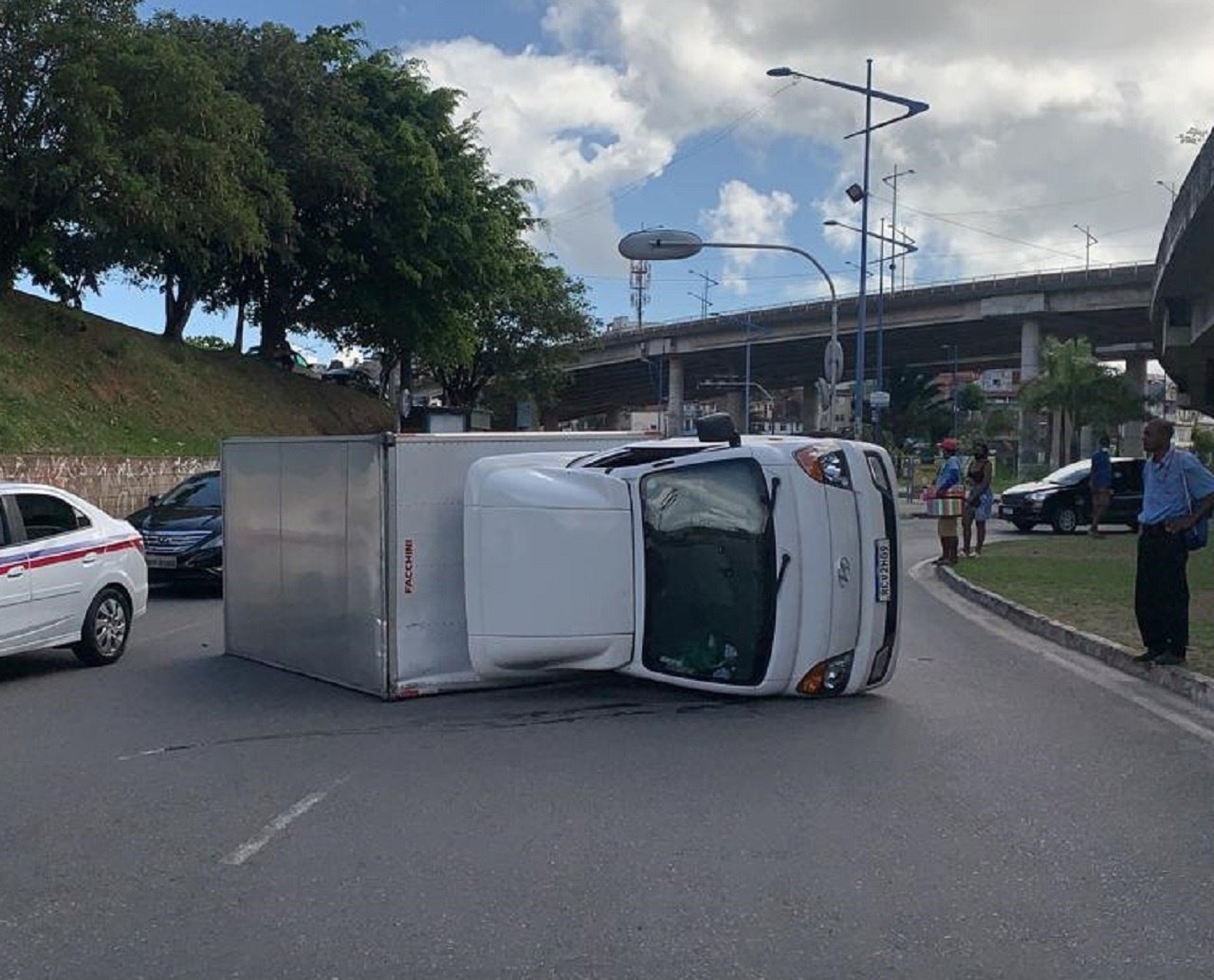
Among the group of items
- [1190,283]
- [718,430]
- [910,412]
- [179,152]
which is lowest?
[718,430]

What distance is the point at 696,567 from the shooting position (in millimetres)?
9039

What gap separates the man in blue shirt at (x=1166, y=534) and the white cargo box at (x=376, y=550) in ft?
12.4

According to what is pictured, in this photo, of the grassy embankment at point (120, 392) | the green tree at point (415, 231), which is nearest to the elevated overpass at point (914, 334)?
the green tree at point (415, 231)

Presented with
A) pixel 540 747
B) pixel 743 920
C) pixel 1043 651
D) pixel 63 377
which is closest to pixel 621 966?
pixel 743 920

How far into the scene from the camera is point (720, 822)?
655 centimetres

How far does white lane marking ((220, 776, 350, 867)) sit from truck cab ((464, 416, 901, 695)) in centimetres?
203

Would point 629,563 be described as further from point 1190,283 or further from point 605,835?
point 1190,283

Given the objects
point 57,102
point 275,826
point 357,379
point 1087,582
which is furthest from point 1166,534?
point 357,379

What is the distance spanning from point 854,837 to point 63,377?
1111 inches

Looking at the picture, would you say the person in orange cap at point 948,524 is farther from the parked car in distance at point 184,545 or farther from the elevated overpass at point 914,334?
the elevated overpass at point 914,334

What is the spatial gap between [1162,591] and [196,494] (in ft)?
39.9

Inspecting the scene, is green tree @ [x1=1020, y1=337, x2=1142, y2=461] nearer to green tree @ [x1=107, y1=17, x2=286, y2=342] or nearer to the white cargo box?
green tree @ [x1=107, y1=17, x2=286, y2=342]

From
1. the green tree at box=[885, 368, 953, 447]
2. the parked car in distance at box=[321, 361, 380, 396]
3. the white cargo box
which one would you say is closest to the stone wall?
the white cargo box

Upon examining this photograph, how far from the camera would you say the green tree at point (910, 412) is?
3531 inches
